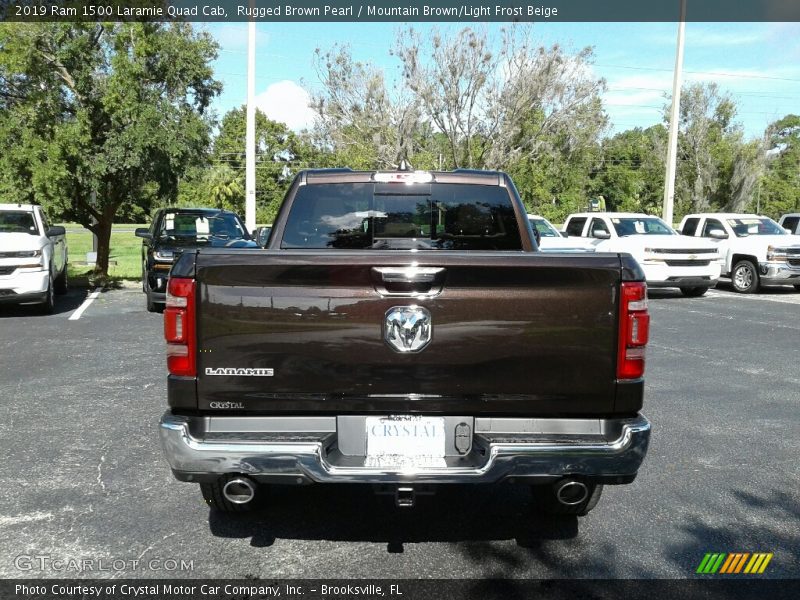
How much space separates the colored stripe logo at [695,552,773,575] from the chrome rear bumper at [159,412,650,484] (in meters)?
0.81

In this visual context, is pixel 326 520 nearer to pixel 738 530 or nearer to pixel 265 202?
pixel 738 530

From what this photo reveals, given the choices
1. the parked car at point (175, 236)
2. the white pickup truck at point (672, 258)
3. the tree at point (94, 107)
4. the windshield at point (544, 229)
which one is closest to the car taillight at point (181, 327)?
the parked car at point (175, 236)

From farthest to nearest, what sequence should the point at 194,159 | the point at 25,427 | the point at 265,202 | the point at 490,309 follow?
the point at 265,202
the point at 194,159
the point at 25,427
the point at 490,309

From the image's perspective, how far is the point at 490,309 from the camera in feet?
10.4

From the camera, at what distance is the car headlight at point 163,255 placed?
12.0m

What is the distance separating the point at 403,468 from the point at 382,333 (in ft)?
1.92

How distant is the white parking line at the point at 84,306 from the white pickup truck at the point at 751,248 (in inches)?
520

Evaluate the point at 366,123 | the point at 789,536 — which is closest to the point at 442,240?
the point at 789,536

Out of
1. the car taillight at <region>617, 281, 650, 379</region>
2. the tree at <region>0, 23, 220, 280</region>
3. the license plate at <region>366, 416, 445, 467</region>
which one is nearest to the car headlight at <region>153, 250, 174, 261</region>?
the tree at <region>0, 23, 220, 280</region>

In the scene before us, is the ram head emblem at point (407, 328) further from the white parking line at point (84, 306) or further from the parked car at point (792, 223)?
the parked car at point (792, 223)

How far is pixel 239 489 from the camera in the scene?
131 inches

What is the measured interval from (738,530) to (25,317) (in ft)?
36.7

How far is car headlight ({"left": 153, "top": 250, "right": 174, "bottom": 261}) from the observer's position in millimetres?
11969

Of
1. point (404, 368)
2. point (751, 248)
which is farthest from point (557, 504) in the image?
point (751, 248)
